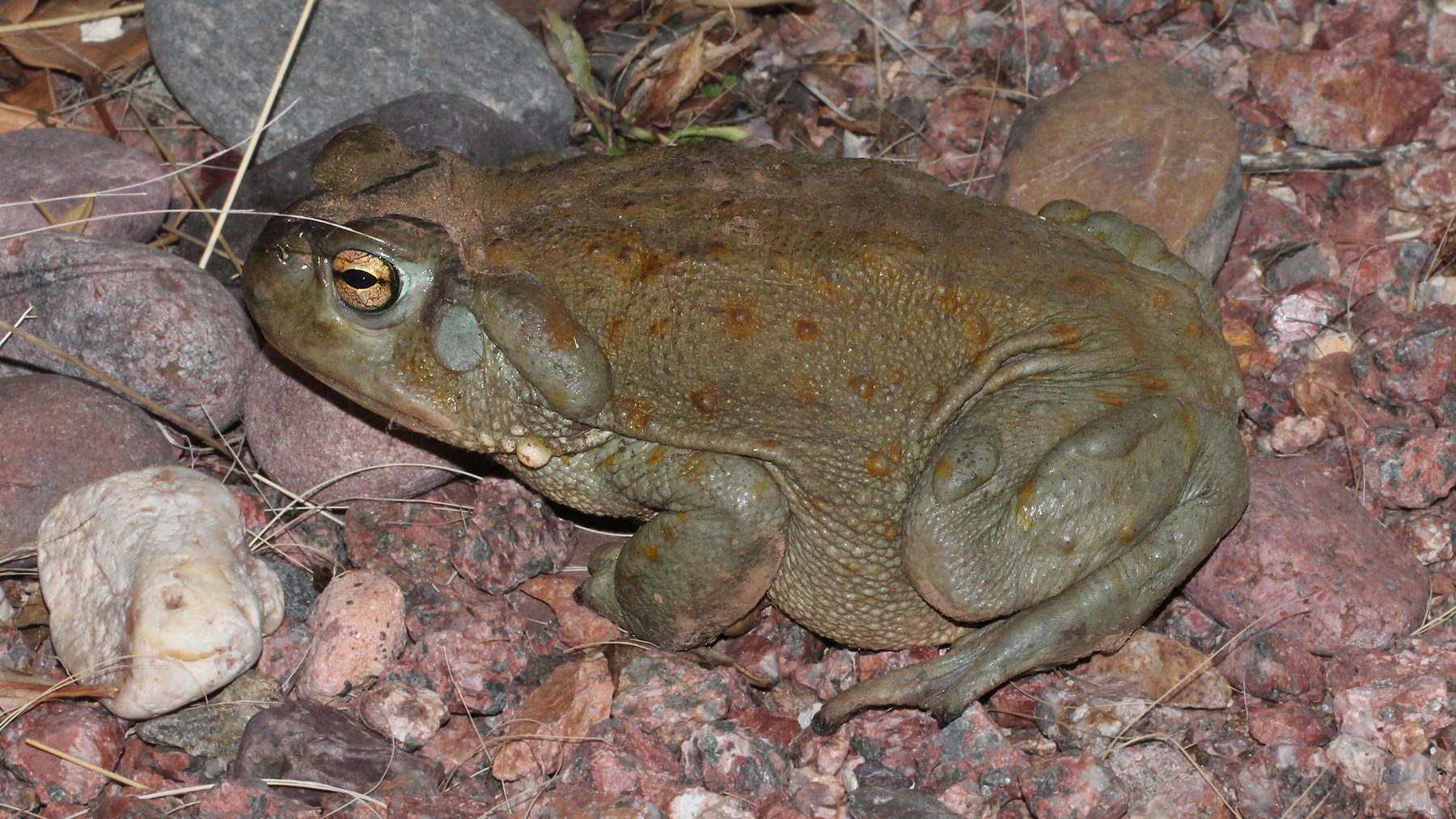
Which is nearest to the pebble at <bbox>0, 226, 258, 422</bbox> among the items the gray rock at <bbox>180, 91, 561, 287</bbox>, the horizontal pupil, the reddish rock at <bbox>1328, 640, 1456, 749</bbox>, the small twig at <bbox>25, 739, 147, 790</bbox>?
the gray rock at <bbox>180, 91, 561, 287</bbox>

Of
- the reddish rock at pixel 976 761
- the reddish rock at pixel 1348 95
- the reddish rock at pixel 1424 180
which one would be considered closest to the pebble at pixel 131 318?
the reddish rock at pixel 976 761

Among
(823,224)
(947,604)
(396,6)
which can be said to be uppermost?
(823,224)

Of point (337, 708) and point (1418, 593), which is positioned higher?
point (1418, 593)

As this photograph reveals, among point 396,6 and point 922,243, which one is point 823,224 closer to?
point 922,243

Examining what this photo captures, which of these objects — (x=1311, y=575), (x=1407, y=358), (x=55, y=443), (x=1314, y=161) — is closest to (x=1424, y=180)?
(x=1314, y=161)

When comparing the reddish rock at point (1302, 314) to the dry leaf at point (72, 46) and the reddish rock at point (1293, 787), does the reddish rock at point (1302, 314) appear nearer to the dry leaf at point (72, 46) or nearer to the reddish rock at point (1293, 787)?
the reddish rock at point (1293, 787)

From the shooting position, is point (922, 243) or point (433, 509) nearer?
A: point (922, 243)

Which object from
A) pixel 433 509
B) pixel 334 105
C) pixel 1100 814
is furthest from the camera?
pixel 334 105

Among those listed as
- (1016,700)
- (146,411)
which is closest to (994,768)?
(1016,700)
